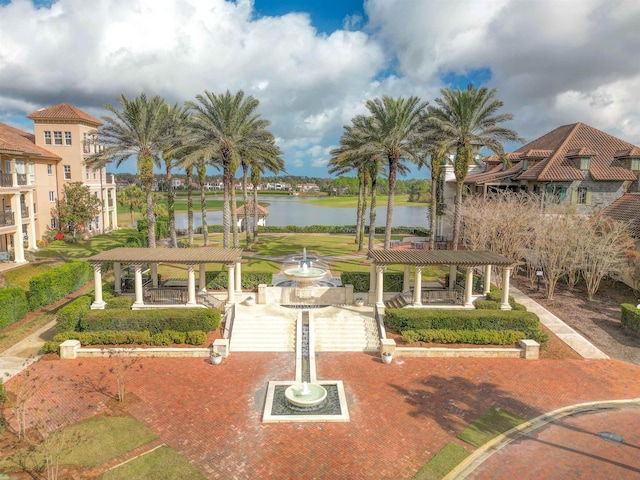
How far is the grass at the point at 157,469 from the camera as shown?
11.8 m

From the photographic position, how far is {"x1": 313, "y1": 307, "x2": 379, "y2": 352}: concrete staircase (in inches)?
841

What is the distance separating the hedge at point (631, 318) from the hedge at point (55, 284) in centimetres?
3340

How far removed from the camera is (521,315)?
21.8 metres

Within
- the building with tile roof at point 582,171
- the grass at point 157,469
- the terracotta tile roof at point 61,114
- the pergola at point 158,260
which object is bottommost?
the grass at point 157,469

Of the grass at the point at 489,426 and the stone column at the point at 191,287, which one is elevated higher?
the stone column at the point at 191,287

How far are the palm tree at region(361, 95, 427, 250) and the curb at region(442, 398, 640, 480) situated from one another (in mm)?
19467

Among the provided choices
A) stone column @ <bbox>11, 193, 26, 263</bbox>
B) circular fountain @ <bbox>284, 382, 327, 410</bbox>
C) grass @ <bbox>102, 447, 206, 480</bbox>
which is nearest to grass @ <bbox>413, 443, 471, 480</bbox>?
circular fountain @ <bbox>284, 382, 327, 410</bbox>

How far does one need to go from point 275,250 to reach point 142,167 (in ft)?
55.2

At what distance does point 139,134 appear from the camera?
31234 mm

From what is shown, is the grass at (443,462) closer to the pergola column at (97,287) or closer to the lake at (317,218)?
the pergola column at (97,287)

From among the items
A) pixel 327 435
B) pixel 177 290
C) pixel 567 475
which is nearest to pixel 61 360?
pixel 177 290

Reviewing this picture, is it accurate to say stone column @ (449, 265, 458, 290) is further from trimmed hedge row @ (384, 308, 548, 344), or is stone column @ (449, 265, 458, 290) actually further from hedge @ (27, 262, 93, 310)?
hedge @ (27, 262, 93, 310)

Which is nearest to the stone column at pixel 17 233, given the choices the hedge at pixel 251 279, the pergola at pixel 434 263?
the hedge at pixel 251 279

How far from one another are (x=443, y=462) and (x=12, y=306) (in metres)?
23.4
